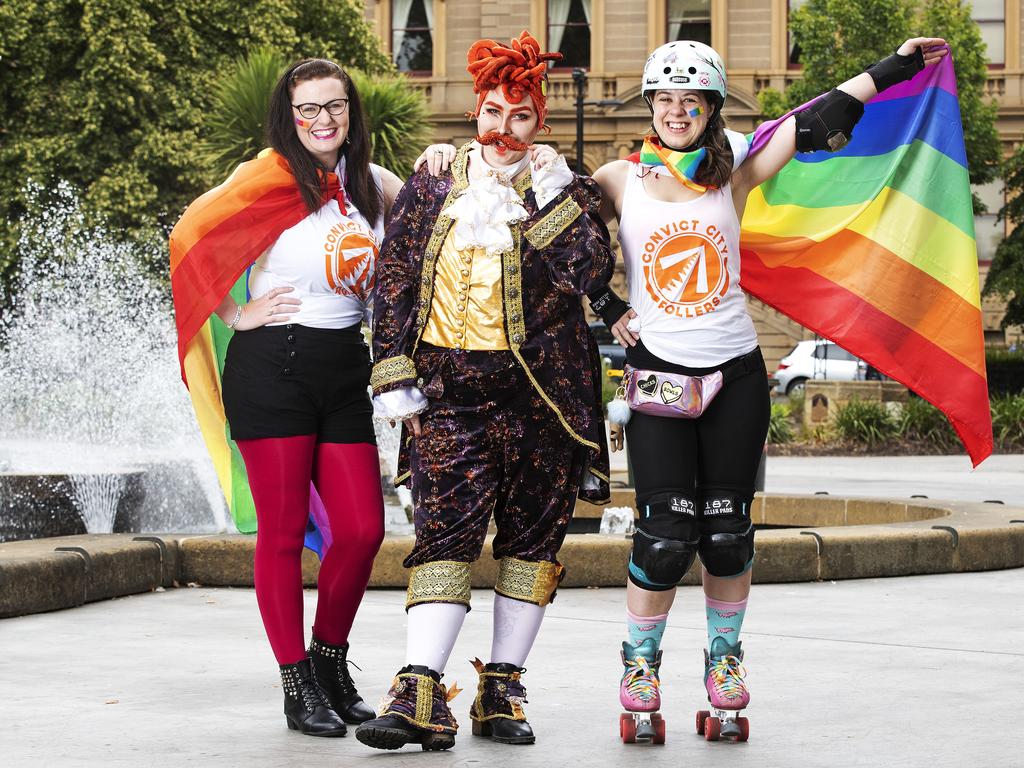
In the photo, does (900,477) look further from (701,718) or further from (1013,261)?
(1013,261)

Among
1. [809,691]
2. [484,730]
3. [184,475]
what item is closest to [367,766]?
[484,730]

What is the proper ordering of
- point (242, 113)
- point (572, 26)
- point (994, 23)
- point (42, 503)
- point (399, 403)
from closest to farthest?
point (399, 403), point (42, 503), point (242, 113), point (994, 23), point (572, 26)

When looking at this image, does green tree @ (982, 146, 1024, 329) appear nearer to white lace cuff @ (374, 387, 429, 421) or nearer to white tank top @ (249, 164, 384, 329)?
white tank top @ (249, 164, 384, 329)

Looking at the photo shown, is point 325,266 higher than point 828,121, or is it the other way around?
point 828,121

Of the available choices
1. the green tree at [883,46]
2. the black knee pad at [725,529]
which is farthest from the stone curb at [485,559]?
the green tree at [883,46]

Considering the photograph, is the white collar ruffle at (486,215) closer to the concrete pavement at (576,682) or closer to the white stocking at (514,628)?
the white stocking at (514,628)

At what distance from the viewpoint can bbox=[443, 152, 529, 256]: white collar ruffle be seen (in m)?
4.60

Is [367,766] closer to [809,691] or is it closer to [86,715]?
[86,715]

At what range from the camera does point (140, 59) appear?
30266 mm

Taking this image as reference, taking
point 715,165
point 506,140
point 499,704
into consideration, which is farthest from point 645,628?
point 506,140

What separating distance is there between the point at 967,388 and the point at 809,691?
1.09 m

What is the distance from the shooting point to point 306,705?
470 cm

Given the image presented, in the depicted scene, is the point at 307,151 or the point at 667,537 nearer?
the point at 667,537

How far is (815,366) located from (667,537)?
2856 cm
